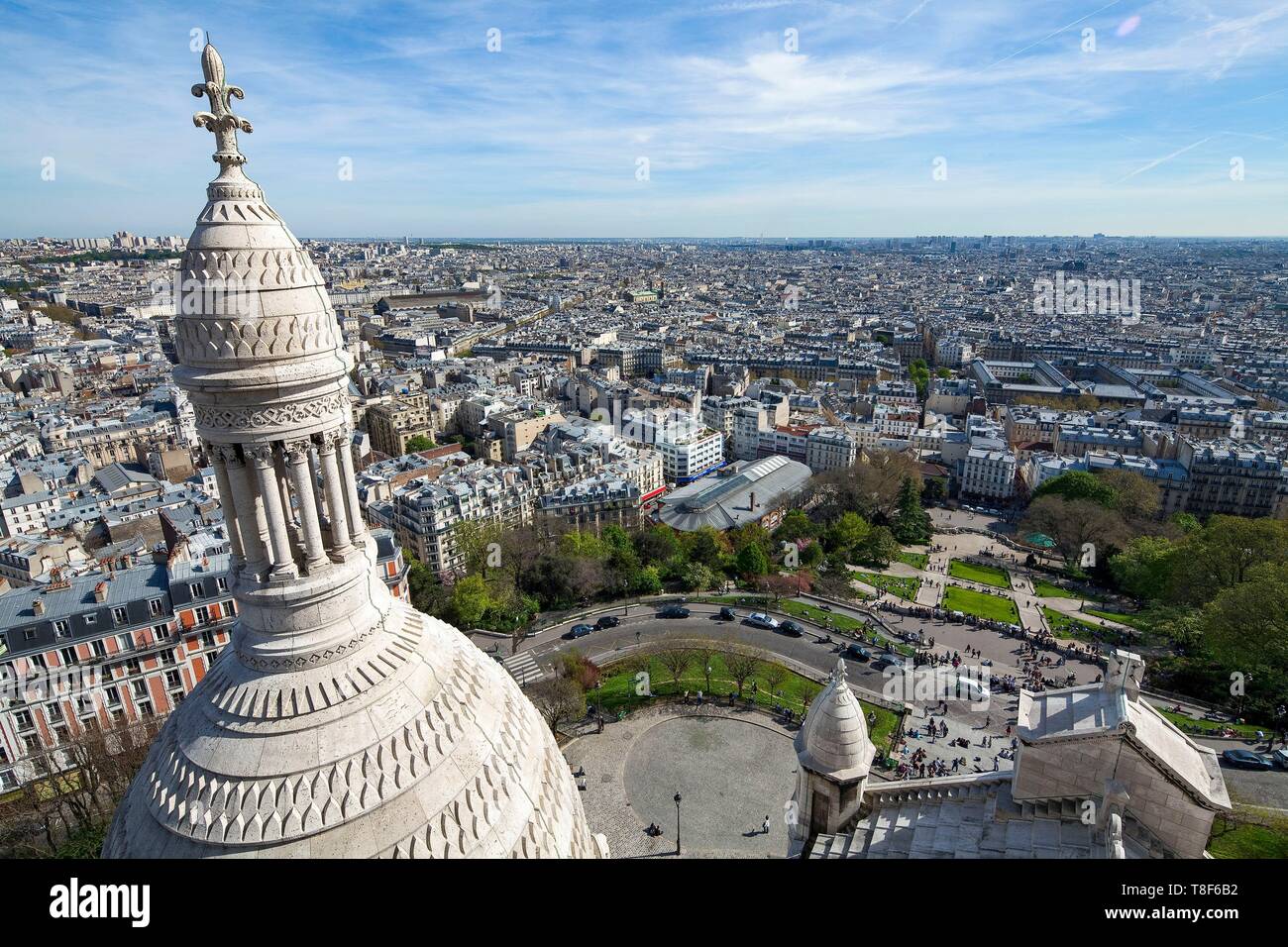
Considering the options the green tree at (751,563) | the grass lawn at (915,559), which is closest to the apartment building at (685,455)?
the grass lawn at (915,559)

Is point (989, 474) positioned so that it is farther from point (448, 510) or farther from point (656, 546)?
point (448, 510)

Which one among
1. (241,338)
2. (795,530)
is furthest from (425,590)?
(241,338)

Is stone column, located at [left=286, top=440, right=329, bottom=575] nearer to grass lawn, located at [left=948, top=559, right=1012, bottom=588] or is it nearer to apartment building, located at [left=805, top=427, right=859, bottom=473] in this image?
grass lawn, located at [left=948, top=559, right=1012, bottom=588]

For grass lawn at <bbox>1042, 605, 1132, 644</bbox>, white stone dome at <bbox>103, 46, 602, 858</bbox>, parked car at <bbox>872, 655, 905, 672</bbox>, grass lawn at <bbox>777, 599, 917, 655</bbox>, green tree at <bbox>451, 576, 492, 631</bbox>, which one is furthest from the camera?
green tree at <bbox>451, 576, 492, 631</bbox>

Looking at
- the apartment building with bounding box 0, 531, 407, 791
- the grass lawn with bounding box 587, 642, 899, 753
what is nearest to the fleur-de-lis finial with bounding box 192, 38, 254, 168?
the apartment building with bounding box 0, 531, 407, 791
